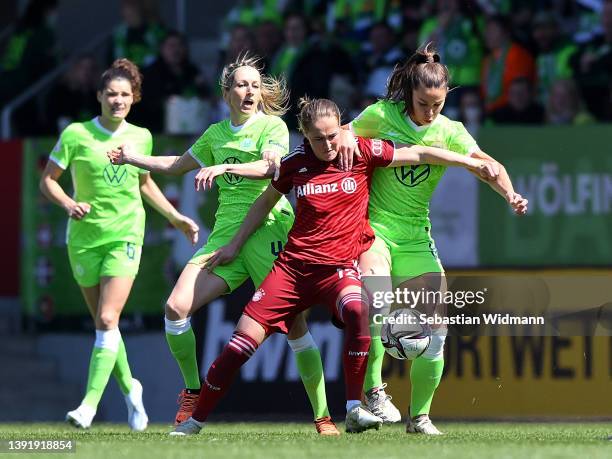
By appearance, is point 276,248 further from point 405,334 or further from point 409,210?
point 405,334

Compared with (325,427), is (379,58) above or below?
above

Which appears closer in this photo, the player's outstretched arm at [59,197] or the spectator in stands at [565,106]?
the player's outstretched arm at [59,197]

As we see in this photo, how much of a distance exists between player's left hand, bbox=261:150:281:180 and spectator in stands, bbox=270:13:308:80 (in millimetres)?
5459

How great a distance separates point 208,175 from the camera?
7.83 m

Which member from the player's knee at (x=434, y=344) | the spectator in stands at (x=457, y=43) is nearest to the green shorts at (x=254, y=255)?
the player's knee at (x=434, y=344)

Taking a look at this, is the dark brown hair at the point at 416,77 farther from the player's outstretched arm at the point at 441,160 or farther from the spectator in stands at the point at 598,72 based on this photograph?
the spectator in stands at the point at 598,72

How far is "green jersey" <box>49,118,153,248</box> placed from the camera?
948 centimetres

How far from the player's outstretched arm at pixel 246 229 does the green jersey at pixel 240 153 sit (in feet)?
0.53

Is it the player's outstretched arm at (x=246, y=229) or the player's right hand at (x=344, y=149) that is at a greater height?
the player's right hand at (x=344, y=149)

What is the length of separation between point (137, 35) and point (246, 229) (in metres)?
7.12

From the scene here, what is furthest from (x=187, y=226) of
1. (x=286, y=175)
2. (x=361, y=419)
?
(x=361, y=419)

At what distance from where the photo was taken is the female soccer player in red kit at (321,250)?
7941mm

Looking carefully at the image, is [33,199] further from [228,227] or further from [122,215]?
[228,227]

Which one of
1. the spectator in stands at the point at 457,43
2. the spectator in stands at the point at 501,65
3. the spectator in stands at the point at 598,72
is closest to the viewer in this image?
the spectator in stands at the point at 598,72
